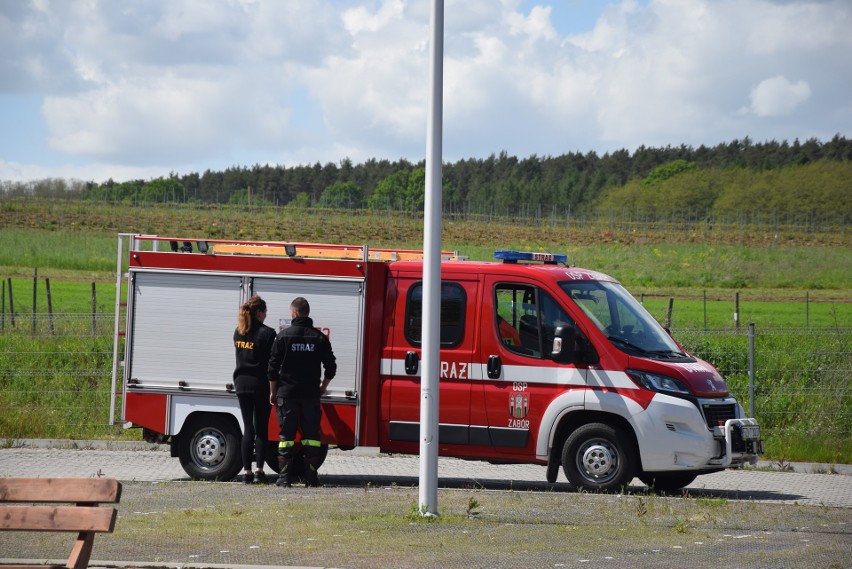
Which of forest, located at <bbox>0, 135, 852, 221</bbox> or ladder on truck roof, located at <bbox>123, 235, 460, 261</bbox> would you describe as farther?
forest, located at <bbox>0, 135, 852, 221</bbox>

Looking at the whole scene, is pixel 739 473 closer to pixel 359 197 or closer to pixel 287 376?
pixel 287 376

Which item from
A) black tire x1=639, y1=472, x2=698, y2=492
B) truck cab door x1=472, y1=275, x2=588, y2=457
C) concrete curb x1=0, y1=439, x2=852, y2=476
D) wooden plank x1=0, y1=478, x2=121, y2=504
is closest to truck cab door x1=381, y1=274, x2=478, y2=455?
truck cab door x1=472, y1=275, x2=588, y2=457

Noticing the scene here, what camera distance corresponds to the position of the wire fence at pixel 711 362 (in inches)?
635

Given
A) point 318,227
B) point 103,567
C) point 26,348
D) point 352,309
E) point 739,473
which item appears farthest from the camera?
point 318,227

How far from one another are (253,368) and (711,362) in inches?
340

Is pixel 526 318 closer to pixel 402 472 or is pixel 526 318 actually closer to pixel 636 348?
pixel 636 348

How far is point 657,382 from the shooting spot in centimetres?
1133

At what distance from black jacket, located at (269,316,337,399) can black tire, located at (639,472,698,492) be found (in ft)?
11.4

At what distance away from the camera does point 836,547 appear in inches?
332

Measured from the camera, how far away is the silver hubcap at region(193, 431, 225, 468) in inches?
486

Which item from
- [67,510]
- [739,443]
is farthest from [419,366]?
[67,510]

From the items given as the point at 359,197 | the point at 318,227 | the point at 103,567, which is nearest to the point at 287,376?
the point at 103,567

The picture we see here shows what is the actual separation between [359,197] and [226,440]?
454ft

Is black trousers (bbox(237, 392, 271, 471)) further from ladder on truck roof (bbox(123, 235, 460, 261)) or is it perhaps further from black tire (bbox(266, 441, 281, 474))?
ladder on truck roof (bbox(123, 235, 460, 261))
